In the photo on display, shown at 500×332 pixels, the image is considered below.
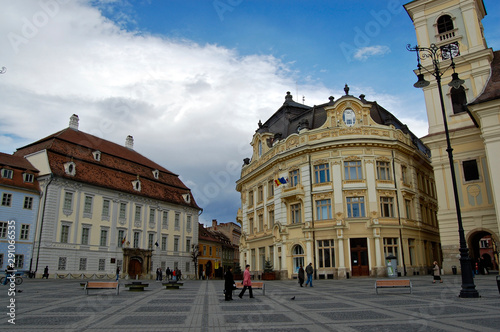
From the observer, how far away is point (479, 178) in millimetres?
30312

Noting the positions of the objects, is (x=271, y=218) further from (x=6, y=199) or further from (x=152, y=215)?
(x=6, y=199)

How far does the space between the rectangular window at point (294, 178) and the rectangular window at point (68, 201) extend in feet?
84.1

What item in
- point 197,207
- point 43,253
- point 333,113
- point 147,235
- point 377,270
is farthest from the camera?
point 197,207

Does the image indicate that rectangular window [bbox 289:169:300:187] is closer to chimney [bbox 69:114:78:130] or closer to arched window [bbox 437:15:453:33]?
arched window [bbox 437:15:453:33]

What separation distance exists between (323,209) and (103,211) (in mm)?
28052

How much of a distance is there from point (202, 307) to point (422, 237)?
30.5m

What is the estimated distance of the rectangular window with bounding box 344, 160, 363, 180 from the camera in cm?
3500

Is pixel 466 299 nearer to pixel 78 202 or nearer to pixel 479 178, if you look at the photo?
pixel 479 178

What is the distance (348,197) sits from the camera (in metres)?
34.6

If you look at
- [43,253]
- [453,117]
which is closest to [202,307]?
[453,117]

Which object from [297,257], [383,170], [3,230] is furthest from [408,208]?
[3,230]

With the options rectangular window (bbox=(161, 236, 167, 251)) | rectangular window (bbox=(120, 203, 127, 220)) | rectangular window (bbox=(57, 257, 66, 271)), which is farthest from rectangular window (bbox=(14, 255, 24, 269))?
rectangular window (bbox=(161, 236, 167, 251))

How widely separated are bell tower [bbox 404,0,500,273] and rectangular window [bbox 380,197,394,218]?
4.16 metres

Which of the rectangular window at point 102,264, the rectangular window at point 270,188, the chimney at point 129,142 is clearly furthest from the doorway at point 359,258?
the chimney at point 129,142
